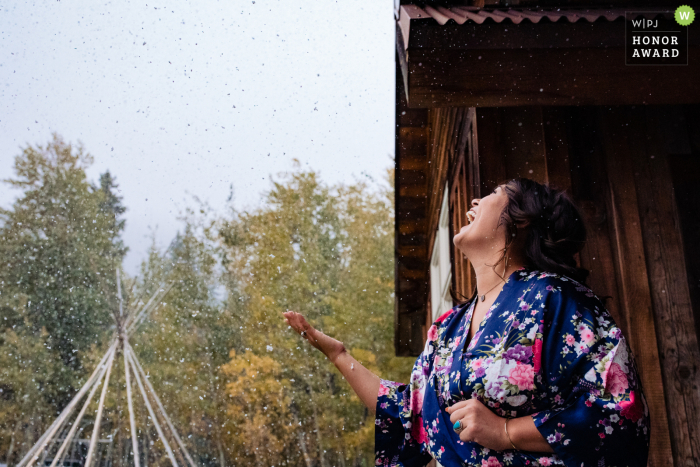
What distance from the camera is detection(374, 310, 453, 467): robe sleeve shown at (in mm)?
1299

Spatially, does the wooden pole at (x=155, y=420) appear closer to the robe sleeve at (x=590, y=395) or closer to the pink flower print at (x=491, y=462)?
the pink flower print at (x=491, y=462)

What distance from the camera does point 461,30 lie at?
1394mm

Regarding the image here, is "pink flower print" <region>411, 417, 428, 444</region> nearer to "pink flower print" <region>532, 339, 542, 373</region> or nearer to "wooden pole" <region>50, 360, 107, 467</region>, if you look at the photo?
"pink flower print" <region>532, 339, 542, 373</region>

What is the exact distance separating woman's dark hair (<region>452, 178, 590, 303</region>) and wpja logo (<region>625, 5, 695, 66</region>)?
478mm

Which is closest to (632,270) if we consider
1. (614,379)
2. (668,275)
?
(668,275)

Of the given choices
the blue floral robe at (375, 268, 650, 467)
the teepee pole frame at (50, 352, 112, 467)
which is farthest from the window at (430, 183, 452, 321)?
the teepee pole frame at (50, 352, 112, 467)

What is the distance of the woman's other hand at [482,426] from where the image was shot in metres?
0.94

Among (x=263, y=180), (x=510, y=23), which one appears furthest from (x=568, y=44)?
(x=263, y=180)

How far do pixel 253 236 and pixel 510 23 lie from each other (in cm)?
1789

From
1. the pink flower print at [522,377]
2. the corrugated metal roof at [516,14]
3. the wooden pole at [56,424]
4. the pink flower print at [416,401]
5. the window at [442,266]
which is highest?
the corrugated metal roof at [516,14]

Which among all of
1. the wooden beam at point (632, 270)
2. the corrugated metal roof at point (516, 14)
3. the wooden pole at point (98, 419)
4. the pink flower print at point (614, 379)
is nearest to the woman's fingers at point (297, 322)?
the pink flower print at point (614, 379)

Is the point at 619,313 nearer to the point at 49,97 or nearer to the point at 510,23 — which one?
the point at 510,23

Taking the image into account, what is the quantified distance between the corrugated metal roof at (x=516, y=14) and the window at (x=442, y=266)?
177cm

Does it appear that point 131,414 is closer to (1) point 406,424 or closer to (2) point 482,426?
(1) point 406,424
